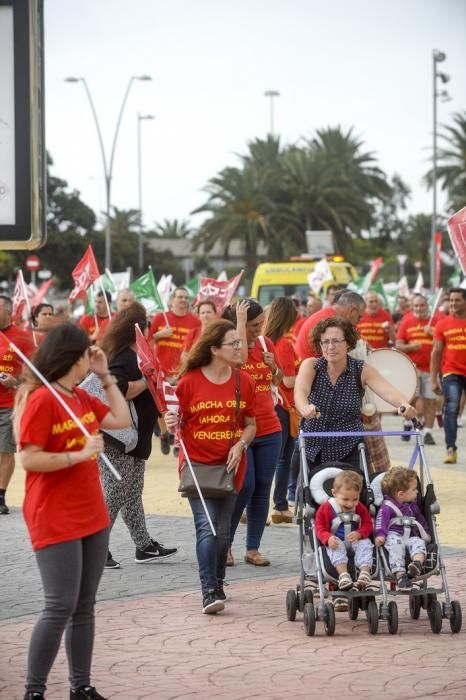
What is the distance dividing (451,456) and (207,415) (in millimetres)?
7764

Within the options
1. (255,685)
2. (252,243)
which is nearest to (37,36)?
(255,685)

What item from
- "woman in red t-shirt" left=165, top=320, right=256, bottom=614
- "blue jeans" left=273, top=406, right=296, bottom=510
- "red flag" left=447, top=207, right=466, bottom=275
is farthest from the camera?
"blue jeans" left=273, top=406, right=296, bottom=510

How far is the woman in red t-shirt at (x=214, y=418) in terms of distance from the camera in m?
7.88

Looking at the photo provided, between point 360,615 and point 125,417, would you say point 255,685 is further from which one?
point 360,615

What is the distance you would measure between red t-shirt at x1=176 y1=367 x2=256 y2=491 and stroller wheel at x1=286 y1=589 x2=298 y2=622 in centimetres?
81

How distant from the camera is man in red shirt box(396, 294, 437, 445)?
17.3 meters

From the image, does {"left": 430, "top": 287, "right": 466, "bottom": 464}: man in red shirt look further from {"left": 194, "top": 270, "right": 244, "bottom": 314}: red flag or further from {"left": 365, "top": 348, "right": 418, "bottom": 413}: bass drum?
{"left": 365, "top": 348, "right": 418, "bottom": 413}: bass drum

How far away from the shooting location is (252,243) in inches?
2416

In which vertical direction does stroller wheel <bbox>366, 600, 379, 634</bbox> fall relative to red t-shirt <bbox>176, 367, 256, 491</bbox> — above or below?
below

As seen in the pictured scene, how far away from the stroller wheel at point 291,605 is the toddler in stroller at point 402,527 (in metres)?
0.58

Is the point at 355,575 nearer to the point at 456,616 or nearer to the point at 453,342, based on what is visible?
the point at 456,616

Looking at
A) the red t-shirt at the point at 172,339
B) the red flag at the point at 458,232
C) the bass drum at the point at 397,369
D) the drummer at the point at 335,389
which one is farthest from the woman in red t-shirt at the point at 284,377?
the red t-shirt at the point at 172,339

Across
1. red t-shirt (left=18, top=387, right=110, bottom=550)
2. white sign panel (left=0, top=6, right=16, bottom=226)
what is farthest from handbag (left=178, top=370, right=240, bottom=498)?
white sign panel (left=0, top=6, right=16, bottom=226)

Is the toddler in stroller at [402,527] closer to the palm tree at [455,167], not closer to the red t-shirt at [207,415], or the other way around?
the red t-shirt at [207,415]
